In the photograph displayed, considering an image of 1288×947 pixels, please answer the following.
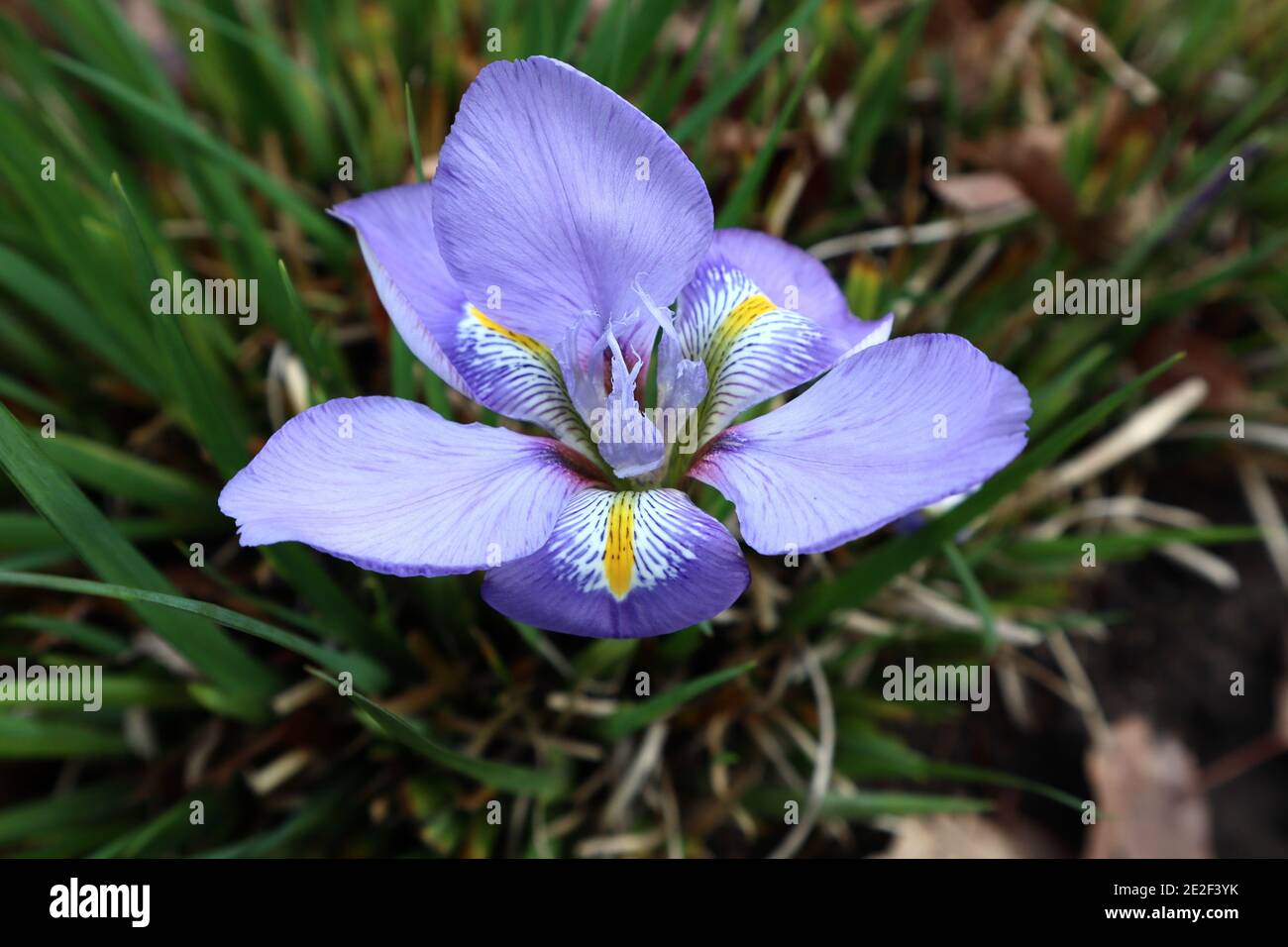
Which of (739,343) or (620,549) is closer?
(620,549)

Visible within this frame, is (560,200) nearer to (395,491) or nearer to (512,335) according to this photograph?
(512,335)

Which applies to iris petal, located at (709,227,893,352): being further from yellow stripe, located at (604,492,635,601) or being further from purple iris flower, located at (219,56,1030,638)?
yellow stripe, located at (604,492,635,601)

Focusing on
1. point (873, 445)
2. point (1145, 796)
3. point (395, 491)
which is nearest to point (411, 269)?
point (395, 491)

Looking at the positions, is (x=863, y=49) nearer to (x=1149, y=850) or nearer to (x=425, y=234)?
(x=425, y=234)

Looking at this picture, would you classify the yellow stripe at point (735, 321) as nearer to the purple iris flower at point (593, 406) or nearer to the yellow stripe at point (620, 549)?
the purple iris flower at point (593, 406)

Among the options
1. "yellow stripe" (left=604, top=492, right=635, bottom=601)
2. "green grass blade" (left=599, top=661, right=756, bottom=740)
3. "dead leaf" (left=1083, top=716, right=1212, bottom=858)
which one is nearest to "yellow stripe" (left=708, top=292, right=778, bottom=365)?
"yellow stripe" (left=604, top=492, right=635, bottom=601)

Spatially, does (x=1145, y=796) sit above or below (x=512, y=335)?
below

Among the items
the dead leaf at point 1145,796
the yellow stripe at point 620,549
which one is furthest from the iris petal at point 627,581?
the dead leaf at point 1145,796
